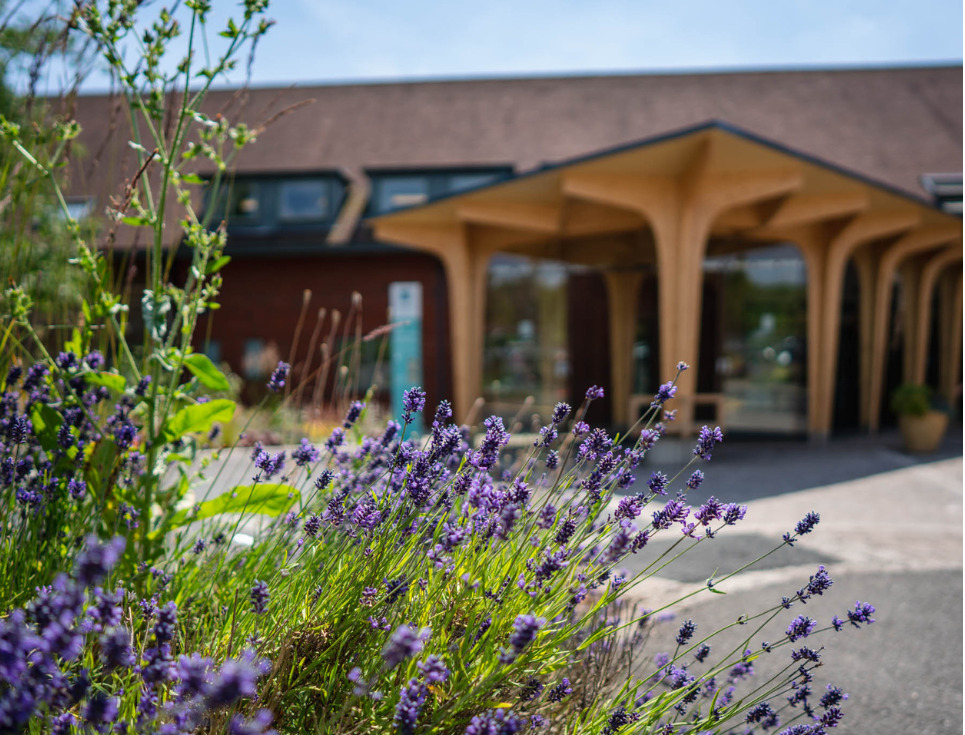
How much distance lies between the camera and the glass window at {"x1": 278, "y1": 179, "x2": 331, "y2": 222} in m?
17.1

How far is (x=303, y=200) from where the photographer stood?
17.3 m

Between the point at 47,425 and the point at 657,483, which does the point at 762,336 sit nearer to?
the point at 657,483

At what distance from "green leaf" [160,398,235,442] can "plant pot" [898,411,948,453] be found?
11.3 meters

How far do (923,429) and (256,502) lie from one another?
1133cm

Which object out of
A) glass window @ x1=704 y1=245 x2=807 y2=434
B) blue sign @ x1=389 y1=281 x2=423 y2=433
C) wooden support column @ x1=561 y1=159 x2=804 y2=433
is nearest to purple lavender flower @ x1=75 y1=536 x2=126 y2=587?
wooden support column @ x1=561 y1=159 x2=804 y2=433

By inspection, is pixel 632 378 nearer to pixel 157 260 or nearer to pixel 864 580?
pixel 864 580

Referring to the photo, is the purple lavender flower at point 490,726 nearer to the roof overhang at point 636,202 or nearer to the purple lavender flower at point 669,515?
the purple lavender flower at point 669,515

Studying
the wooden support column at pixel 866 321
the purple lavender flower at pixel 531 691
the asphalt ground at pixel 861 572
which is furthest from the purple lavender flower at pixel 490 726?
the wooden support column at pixel 866 321

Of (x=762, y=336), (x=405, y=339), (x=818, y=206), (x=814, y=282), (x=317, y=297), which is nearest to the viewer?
(x=818, y=206)

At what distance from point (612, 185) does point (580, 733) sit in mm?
8646

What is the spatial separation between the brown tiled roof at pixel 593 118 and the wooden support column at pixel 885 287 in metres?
4.20

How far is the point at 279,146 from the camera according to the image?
1884 centimetres

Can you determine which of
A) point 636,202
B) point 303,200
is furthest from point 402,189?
point 636,202

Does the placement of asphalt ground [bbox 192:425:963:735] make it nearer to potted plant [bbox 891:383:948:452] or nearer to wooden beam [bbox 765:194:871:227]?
potted plant [bbox 891:383:948:452]
